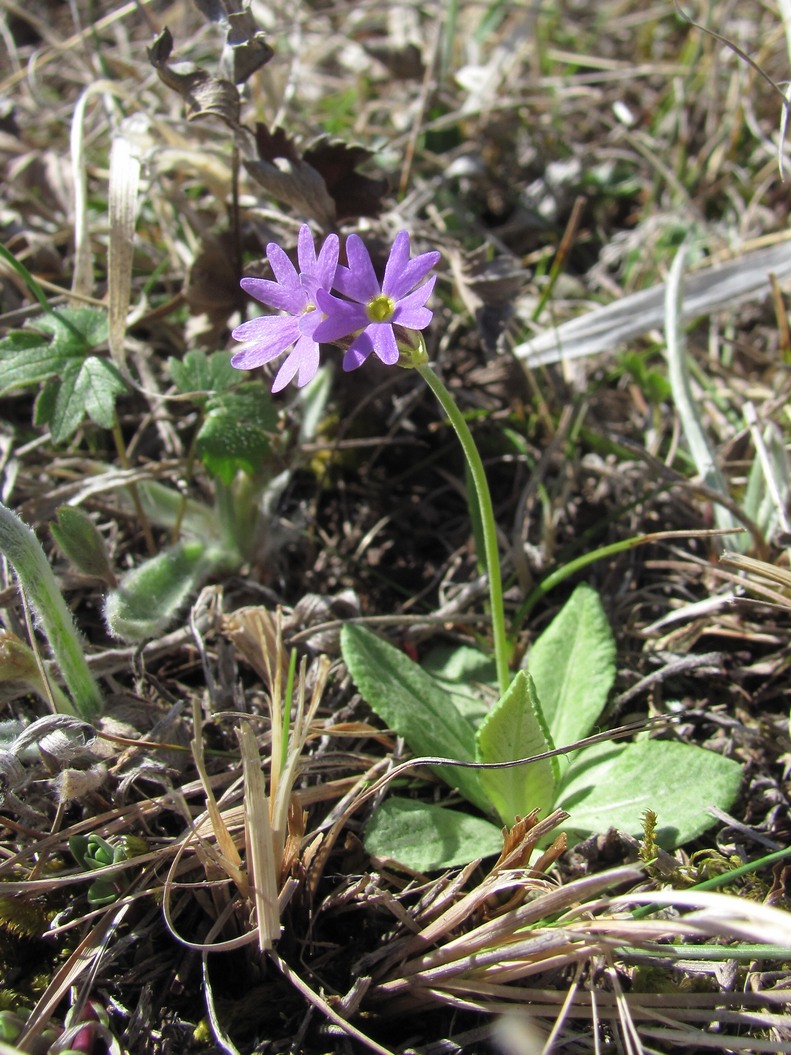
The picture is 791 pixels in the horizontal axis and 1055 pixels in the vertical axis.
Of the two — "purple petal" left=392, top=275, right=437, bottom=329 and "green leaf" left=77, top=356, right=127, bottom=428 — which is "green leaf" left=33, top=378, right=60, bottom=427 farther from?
"purple petal" left=392, top=275, right=437, bottom=329

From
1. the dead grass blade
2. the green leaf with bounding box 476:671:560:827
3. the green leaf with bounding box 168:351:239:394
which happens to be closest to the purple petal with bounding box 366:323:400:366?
the green leaf with bounding box 476:671:560:827

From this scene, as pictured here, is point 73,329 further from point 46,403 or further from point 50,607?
point 50,607

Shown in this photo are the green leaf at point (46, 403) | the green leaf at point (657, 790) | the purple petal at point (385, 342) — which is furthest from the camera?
the green leaf at point (46, 403)

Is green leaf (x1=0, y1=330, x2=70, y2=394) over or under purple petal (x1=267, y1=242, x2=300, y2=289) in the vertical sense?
under

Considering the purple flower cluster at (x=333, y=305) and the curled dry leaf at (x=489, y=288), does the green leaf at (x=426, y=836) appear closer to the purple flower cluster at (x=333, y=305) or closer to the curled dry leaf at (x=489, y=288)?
the purple flower cluster at (x=333, y=305)

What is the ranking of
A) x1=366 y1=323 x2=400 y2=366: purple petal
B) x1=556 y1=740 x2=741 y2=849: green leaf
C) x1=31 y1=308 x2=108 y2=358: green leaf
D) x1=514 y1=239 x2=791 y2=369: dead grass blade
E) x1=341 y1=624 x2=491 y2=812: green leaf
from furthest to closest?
1. x1=514 y1=239 x2=791 y2=369: dead grass blade
2. x1=31 y1=308 x2=108 y2=358: green leaf
3. x1=341 y1=624 x2=491 y2=812: green leaf
4. x1=556 y1=740 x2=741 y2=849: green leaf
5. x1=366 y1=323 x2=400 y2=366: purple petal

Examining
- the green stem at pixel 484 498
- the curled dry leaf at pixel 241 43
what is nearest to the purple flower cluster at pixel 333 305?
the green stem at pixel 484 498
